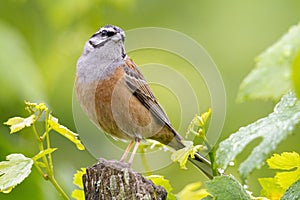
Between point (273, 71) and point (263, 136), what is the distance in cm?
25

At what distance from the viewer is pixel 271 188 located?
5.90 ft

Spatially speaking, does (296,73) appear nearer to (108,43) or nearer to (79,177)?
(79,177)

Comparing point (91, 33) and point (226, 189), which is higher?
point (91, 33)

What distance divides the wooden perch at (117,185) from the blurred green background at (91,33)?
1.10 metres

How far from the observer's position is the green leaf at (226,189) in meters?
1.54

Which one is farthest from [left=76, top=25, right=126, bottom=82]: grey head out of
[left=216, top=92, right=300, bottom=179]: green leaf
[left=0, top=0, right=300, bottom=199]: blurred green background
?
[left=216, top=92, right=300, bottom=179]: green leaf

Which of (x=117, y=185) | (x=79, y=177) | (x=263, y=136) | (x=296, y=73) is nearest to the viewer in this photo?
(x=296, y=73)

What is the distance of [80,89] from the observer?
3008mm

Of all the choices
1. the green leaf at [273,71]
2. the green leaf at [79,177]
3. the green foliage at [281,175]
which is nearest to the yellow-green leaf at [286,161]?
the green foliage at [281,175]

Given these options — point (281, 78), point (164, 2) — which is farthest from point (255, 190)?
point (281, 78)

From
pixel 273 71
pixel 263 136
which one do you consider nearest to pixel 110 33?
pixel 263 136

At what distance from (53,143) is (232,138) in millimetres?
3778

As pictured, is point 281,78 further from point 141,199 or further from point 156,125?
point 156,125

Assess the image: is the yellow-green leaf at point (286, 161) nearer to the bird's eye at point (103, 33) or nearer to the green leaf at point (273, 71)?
the green leaf at point (273, 71)
